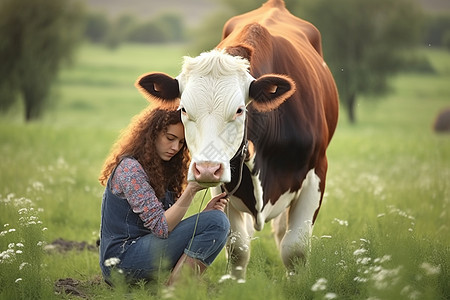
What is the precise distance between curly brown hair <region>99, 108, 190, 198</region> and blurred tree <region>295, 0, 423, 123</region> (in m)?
32.3

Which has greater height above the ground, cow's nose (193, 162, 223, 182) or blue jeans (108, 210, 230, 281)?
cow's nose (193, 162, 223, 182)

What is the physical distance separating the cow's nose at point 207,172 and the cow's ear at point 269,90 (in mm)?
780

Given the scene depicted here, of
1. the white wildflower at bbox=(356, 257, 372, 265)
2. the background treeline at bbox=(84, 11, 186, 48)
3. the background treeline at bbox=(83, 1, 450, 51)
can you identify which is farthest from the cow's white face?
the background treeline at bbox=(84, 11, 186, 48)

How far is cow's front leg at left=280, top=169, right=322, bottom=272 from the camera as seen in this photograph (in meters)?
5.71

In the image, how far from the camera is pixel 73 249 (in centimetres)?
670

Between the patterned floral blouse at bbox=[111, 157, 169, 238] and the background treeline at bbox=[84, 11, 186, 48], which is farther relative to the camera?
the background treeline at bbox=[84, 11, 186, 48]

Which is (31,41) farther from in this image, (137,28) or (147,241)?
(137,28)

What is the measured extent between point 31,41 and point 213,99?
26.4 m

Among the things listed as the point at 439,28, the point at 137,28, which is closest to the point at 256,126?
the point at 439,28

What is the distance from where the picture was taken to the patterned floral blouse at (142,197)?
4.66 metres

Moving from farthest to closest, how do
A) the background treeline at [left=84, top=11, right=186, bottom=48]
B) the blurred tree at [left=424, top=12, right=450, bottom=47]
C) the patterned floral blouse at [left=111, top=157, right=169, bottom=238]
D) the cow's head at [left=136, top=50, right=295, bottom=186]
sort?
the background treeline at [left=84, top=11, right=186, bottom=48], the blurred tree at [left=424, top=12, right=450, bottom=47], the patterned floral blouse at [left=111, top=157, right=169, bottom=238], the cow's head at [left=136, top=50, right=295, bottom=186]

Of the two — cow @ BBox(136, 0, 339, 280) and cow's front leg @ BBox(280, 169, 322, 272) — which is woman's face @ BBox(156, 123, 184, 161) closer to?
cow @ BBox(136, 0, 339, 280)

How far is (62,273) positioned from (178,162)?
1456 mm

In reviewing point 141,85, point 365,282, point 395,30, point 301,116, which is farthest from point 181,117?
point 395,30
